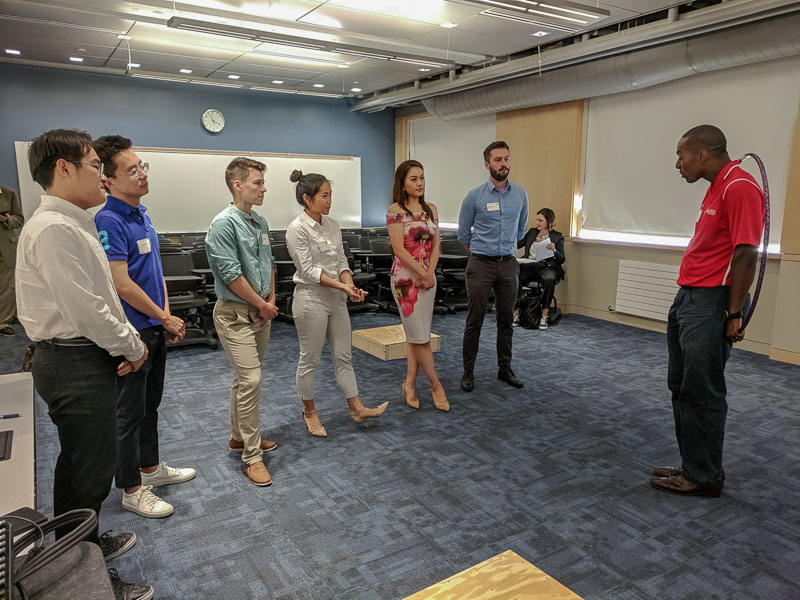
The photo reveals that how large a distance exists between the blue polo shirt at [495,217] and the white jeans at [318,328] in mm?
1351

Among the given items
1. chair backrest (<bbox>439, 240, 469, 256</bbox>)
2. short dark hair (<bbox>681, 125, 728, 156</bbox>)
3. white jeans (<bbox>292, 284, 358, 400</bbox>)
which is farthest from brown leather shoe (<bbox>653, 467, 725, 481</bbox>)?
chair backrest (<bbox>439, 240, 469, 256</bbox>)

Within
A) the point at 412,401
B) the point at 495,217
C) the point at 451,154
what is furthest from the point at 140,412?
the point at 451,154

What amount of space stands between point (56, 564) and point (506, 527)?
1.83 metres

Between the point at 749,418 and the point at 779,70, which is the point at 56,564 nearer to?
the point at 749,418

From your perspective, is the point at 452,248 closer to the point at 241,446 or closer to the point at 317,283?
the point at 317,283

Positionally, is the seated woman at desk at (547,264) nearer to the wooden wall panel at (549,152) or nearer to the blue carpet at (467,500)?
the wooden wall panel at (549,152)

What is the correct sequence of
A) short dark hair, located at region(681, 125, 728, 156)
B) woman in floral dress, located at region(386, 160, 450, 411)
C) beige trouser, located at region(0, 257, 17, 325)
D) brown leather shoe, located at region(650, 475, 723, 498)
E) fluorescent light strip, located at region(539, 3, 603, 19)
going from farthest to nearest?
beige trouser, located at region(0, 257, 17, 325) → fluorescent light strip, located at region(539, 3, 603, 19) → woman in floral dress, located at region(386, 160, 450, 411) → brown leather shoe, located at region(650, 475, 723, 498) → short dark hair, located at region(681, 125, 728, 156)

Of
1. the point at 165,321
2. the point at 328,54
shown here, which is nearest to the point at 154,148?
the point at 328,54

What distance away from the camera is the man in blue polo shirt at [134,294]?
222 cm

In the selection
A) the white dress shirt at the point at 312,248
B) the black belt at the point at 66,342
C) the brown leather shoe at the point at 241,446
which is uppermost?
the white dress shirt at the point at 312,248

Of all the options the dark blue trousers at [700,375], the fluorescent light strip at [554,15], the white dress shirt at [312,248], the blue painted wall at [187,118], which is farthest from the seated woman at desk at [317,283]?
the blue painted wall at [187,118]

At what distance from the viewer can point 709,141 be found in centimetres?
250

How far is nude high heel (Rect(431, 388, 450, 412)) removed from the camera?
3.82m

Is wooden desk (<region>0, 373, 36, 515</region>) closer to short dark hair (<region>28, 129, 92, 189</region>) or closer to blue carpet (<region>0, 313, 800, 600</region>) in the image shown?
blue carpet (<region>0, 313, 800, 600</region>)
